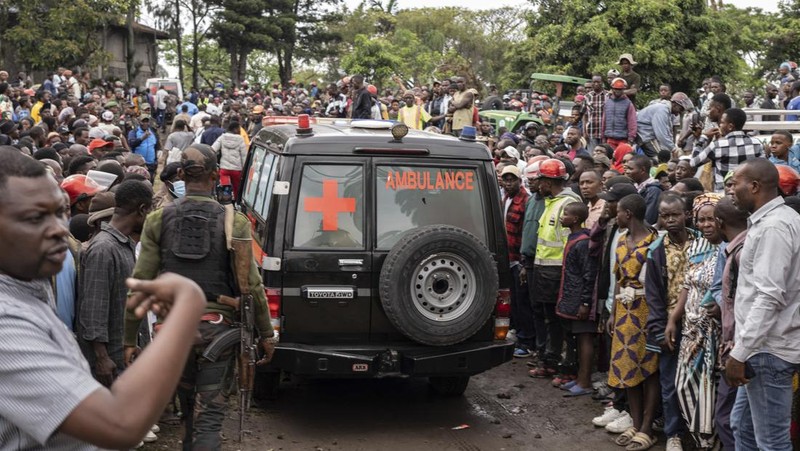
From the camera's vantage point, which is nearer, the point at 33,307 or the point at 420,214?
the point at 33,307

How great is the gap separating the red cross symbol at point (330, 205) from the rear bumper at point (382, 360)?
0.93 metres

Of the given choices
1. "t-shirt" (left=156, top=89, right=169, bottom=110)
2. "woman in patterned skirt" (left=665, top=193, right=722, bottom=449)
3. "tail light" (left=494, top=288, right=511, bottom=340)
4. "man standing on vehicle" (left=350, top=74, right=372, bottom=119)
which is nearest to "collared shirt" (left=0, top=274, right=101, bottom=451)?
"woman in patterned skirt" (left=665, top=193, right=722, bottom=449)

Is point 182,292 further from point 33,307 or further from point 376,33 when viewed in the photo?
point 376,33

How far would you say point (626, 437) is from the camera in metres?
7.01

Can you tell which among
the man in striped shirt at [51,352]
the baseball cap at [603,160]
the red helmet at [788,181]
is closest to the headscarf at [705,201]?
the red helmet at [788,181]

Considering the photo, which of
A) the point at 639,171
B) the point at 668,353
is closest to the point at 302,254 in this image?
the point at 668,353

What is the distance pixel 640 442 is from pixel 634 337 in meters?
0.77

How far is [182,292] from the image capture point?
213 cm

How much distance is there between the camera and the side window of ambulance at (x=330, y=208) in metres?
6.91

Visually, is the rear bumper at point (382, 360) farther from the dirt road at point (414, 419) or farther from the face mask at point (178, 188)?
the face mask at point (178, 188)

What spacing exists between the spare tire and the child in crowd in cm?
145

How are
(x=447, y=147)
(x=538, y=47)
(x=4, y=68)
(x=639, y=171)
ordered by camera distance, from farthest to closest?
1. (x=4, y=68)
2. (x=538, y=47)
3. (x=639, y=171)
4. (x=447, y=147)

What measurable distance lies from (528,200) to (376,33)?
49313 mm

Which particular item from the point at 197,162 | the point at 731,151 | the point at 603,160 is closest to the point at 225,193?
the point at 603,160
